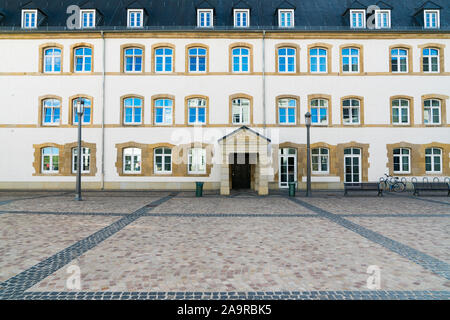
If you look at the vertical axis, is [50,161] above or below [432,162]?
above

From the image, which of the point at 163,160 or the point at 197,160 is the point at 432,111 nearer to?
the point at 197,160

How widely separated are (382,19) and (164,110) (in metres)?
16.8

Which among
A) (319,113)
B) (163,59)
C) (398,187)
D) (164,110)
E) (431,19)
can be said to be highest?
(431,19)

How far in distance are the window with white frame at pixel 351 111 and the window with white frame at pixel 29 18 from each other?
2273cm

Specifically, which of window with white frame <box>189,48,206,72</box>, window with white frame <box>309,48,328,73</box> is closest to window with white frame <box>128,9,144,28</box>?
window with white frame <box>189,48,206,72</box>

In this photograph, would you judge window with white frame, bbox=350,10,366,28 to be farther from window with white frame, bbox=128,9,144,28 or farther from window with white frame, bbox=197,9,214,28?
window with white frame, bbox=128,9,144,28

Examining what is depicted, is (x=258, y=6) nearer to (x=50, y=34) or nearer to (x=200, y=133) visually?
(x=200, y=133)

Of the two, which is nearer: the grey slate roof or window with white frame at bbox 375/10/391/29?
window with white frame at bbox 375/10/391/29

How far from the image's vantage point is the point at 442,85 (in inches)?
734

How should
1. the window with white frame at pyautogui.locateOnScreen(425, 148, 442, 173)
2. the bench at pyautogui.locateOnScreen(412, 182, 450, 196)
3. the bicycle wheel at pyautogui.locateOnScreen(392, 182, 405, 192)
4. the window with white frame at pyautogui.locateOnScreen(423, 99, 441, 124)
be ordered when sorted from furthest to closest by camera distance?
the window with white frame at pyautogui.locateOnScreen(423, 99, 441, 124)
the window with white frame at pyautogui.locateOnScreen(425, 148, 442, 173)
the bicycle wheel at pyautogui.locateOnScreen(392, 182, 405, 192)
the bench at pyautogui.locateOnScreen(412, 182, 450, 196)

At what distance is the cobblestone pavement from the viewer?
3732 millimetres

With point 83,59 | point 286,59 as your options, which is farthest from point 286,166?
point 83,59

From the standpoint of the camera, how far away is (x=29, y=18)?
63.2ft

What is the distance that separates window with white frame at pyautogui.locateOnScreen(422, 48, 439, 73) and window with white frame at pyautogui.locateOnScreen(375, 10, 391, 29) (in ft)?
10.3
